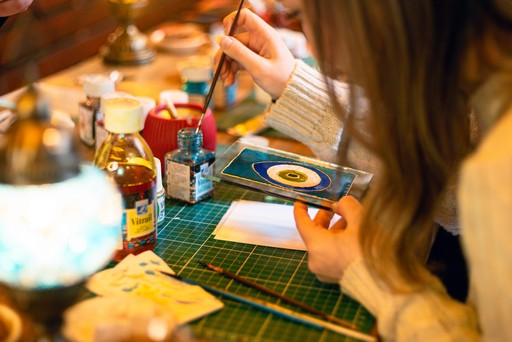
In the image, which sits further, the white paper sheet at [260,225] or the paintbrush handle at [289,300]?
the white paper sheet at [260,225]

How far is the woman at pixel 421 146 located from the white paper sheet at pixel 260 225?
19 centimetres

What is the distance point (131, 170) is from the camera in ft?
4.16

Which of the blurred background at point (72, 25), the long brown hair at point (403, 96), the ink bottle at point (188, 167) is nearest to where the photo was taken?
the long brown hair at point (403, 96)

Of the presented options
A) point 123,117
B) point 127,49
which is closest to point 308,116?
point 123,117

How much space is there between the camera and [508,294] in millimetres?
888

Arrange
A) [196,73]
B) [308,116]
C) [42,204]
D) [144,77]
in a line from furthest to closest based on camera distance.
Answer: [144,77] < [196,73] < [308,116] < [42,204]

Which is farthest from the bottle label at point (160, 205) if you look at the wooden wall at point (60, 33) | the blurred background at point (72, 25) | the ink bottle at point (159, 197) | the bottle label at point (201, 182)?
the wooden wall at point (60, 33)

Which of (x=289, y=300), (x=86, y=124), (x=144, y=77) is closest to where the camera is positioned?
(x=289, y=300)

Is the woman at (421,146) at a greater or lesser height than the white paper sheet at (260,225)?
greater

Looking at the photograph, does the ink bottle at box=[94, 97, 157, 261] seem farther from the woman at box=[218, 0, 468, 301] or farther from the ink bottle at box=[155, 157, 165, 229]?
the woman at box=[218, 0, 468, 301]

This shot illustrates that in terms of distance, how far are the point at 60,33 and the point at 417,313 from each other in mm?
2876

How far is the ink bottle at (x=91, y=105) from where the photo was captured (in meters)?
1.70

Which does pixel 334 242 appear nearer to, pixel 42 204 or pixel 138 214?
pixel 138 214

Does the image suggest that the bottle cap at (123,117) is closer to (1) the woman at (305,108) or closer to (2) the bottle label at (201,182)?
(2) the bottle label at (201,182)
